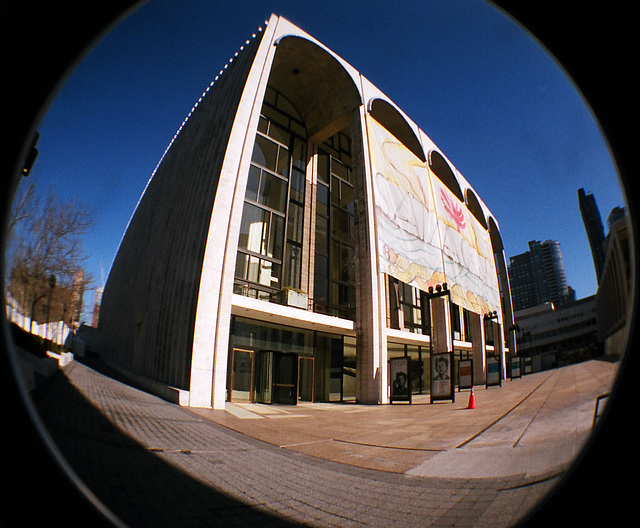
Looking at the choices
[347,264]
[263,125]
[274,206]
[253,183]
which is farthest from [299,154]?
[347,264]

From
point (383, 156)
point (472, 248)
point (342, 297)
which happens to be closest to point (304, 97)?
point (383, 156)

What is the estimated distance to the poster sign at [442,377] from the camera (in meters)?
12.8

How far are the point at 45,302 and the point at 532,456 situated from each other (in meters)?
4.29

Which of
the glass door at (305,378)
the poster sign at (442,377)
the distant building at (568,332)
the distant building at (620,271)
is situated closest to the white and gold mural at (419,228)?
the poster sign at (442,377)

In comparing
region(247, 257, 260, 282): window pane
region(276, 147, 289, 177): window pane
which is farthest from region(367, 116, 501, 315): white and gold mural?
region(247, 257, 260, 282): window pane

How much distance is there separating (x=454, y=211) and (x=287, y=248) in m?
19.6

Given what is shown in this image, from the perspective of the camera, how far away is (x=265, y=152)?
20125 mm

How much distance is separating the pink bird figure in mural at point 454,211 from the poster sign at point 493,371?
14.0 m

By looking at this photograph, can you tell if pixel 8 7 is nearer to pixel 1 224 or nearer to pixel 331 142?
pixel 1 224

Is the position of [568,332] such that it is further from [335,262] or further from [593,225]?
[335,262]

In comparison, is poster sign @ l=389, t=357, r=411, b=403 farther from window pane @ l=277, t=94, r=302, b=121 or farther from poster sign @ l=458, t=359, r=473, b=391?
window pane @ l=277, t=94, r=302, b=121

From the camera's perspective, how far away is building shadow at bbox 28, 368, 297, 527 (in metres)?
1.68

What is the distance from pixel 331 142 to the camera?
25469 millimetres

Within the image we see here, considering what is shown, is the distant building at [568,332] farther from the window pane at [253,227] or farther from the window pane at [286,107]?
the window pane at [286,107]
